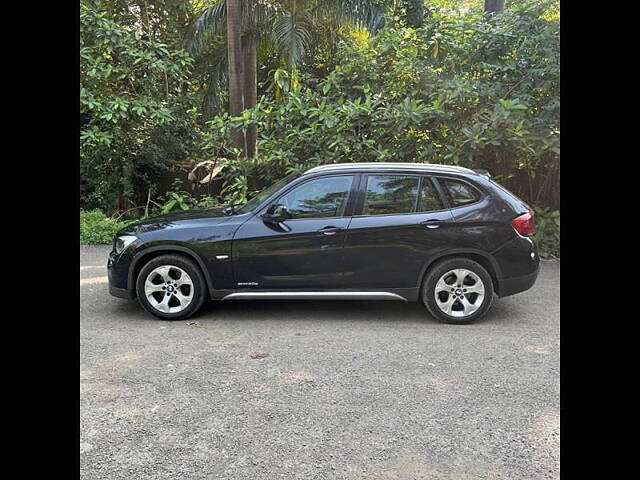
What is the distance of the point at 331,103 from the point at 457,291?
515cm

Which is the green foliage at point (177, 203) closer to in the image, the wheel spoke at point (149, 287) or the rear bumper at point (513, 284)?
the wheel spoke at point (149, 287)

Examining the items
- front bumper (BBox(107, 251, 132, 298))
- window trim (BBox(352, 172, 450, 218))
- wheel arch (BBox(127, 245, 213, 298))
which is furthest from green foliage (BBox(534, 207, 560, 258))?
front bumper (BBox(107, 251, 132, 298))

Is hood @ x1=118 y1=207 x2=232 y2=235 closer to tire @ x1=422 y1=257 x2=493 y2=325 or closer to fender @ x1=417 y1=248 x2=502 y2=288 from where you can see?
fender @ x1=417 y1=248 x2=502 y2=288

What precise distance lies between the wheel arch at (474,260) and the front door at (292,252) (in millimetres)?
854

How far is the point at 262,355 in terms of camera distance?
454 centimetres

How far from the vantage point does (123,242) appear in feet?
18.2

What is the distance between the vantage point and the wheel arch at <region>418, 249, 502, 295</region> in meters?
5.37

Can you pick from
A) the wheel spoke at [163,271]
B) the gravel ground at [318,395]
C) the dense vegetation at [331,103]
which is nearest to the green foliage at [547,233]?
the dense vegetation at [331,103]

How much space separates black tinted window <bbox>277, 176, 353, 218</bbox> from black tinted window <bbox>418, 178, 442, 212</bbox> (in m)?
0.75

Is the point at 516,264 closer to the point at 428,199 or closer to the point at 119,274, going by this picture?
the point at 428,199

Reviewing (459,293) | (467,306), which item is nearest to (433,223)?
(459,293)

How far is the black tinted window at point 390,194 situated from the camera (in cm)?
548
